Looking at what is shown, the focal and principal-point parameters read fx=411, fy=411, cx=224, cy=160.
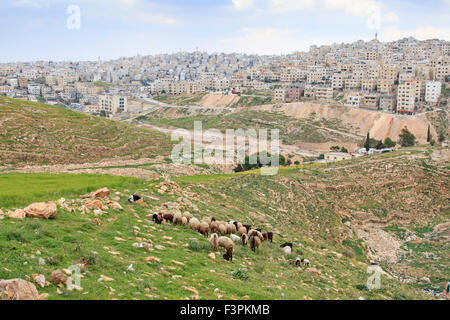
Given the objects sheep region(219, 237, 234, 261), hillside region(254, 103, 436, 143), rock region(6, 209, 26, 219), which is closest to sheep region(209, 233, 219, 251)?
sheep region(219, 237, 234, 261)

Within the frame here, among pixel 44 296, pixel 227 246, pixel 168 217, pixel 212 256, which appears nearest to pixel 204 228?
pixel 168 217

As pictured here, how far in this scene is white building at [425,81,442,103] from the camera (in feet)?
314

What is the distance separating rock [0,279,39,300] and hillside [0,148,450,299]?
0.39 metres

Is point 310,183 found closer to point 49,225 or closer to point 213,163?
point 213,163

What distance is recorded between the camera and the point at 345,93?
4114 inches

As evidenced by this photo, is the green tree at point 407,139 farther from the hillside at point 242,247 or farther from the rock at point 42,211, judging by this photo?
the rock at point 42,211

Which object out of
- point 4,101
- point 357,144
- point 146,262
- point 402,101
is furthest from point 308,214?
point 402,101

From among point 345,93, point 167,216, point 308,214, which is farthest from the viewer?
point 345,93

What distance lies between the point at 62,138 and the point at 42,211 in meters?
34.8

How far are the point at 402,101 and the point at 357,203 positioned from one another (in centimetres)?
6175

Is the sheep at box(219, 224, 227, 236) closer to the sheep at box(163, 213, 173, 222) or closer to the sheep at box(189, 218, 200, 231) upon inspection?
the sheep at box(189, 218, 200, 231)

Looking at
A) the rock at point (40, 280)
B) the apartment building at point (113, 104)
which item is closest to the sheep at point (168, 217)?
the rock at point (40, 280)

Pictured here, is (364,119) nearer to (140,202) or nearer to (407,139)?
(407,139)

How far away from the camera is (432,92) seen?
96.1 metres
